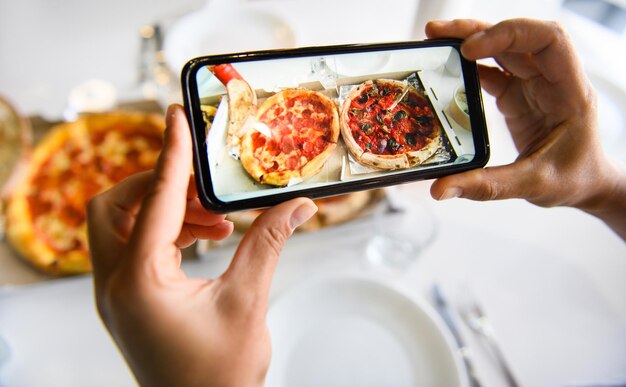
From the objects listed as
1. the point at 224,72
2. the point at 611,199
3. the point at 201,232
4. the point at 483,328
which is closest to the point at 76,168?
the point at 201,232

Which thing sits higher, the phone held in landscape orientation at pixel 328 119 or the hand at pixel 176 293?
the phone held in landscape orientation at pixel 328 119

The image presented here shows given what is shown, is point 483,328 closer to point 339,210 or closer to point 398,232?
point 398,232

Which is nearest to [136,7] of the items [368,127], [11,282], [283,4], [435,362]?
[283,4]

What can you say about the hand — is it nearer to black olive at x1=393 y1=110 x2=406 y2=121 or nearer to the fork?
black olive at x1=393 y1=110 x2=406 y2=121

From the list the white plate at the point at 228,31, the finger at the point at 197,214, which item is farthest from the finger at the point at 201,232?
the white plate at the point at 228,31

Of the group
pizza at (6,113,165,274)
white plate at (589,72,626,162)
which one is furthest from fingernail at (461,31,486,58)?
pizza at (6,113,165,274)

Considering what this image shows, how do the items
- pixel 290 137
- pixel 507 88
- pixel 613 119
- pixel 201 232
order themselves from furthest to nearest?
pixel 613 119, pixel 507 88, pixel 201 232, pixel 290 137

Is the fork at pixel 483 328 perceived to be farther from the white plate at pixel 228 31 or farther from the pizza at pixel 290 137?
the white plate at pixel 228 31
